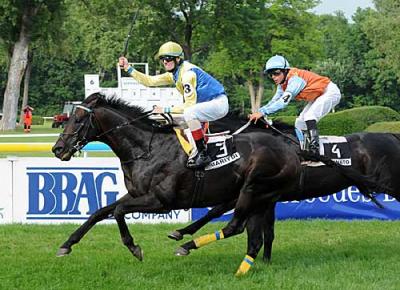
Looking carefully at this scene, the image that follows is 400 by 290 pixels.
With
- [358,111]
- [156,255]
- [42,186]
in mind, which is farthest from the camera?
[358,111]

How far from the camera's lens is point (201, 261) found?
759cm

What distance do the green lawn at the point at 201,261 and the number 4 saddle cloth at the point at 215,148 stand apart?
1.08 m

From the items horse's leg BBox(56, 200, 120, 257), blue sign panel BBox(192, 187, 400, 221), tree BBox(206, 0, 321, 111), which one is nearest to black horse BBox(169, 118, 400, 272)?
horse's leg BBox(56, 200, 120, 257)

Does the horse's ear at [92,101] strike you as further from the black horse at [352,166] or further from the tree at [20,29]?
the tree at [20,29]

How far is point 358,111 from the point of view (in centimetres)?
2455

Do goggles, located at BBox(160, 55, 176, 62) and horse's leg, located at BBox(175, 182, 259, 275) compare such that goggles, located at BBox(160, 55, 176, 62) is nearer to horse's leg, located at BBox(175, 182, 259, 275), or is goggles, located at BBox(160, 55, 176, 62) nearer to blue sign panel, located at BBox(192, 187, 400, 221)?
horse's leg, located at BBox(175, 182, 259, 275)

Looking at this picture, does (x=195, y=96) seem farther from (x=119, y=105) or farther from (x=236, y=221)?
(x=236, y=221)

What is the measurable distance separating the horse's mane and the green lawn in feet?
5.09

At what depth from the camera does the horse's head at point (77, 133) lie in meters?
7.38

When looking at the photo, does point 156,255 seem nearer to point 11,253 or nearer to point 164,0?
point 11,253

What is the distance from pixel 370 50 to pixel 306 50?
67.3 feet

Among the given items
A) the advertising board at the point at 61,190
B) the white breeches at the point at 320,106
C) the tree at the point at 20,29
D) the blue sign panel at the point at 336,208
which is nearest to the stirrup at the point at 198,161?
the white breeches at the point at 320,106

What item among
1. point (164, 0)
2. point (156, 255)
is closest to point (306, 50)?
point (164, 0)

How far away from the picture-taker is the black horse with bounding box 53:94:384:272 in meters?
7.09
